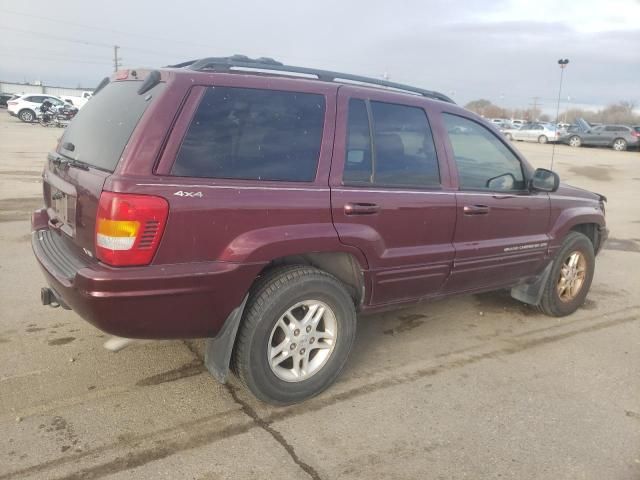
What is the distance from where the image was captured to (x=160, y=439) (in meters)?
2.82

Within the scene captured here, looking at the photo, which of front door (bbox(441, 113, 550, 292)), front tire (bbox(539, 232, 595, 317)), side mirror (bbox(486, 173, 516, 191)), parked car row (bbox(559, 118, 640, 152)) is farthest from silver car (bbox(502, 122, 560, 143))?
side mirror (bbox(486, 173, 516, 191))

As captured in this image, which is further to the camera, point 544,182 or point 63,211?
point 544,182

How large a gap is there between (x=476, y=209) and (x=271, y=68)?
1.70m

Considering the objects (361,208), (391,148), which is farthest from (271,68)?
(361,208)

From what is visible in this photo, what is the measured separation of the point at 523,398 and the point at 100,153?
2.89m

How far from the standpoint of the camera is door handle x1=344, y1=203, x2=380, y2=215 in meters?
3.18

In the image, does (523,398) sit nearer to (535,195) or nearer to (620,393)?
(620,393)

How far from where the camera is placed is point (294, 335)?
3.17m

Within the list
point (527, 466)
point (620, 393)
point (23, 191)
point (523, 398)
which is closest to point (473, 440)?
point (527, 466)

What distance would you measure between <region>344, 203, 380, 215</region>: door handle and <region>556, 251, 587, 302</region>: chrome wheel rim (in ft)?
7.78

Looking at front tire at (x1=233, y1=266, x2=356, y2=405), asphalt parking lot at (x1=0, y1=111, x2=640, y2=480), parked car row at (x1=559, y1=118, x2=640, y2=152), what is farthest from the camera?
parked car row at (x1=559, y1=118, x2=640, y2=152)

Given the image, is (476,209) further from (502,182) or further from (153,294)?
(153,294)

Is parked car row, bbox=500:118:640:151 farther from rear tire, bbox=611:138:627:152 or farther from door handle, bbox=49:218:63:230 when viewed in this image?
door handle, bbox=49:218:63:230

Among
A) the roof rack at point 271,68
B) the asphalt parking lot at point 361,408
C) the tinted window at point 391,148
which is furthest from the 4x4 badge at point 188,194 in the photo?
the asphalt parking lot at point 361,408
